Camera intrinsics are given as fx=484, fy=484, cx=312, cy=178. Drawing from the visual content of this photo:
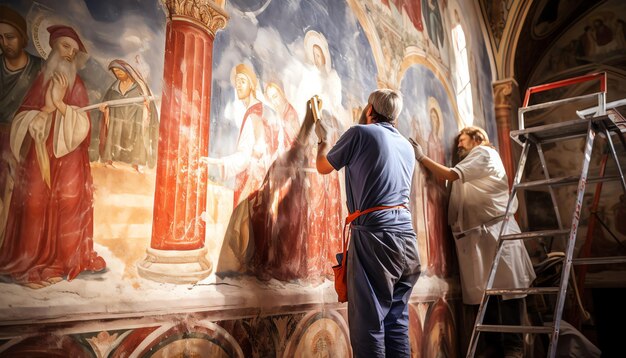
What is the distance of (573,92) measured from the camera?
896 cm

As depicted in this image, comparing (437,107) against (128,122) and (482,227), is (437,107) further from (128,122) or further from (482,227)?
(128,122)

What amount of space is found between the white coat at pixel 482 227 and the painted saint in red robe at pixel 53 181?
3.72 metres

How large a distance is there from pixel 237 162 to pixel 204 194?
308mm

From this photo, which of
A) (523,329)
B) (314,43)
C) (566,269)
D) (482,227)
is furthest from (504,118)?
(314,43)

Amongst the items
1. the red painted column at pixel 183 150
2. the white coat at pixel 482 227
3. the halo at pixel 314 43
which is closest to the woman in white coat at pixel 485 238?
the white coat at pixel 482 227

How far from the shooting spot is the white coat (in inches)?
191

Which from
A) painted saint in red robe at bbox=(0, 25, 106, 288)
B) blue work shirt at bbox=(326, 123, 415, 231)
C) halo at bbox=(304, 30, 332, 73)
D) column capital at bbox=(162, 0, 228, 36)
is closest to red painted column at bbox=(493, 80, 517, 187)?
halo at bbox=(304, 30, 332, 73)

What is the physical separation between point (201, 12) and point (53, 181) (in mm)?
1198

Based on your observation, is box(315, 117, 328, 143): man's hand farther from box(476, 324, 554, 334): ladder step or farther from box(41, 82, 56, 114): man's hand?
box(476, 324, 554, 334): ladder step

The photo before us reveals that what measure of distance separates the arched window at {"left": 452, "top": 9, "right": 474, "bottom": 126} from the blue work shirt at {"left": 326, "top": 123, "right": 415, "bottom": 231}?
363 centimetres

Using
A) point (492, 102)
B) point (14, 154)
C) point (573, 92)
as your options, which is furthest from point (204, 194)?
point (573, 92)

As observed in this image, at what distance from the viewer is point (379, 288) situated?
8.57 ft

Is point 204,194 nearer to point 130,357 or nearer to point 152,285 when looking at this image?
point 152,285

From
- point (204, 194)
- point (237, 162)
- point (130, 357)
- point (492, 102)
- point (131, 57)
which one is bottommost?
point (130, 357)
